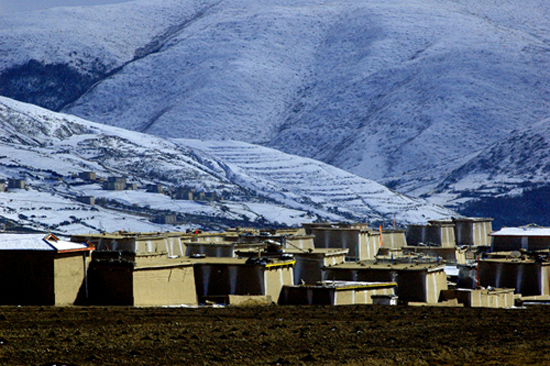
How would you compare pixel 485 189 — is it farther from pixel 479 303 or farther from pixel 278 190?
pixel 479 303

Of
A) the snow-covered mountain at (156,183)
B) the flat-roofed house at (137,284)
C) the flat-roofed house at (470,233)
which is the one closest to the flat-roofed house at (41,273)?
the flat-roofed house at (137,284)

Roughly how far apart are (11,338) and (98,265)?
50.4 ft

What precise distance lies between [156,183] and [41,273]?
11443 cm

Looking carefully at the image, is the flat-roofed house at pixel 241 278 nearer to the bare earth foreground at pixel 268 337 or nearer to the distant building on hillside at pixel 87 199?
the bare earth foreground at pixel 268 337

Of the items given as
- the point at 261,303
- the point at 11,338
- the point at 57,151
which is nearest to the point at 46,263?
the point at 261,303

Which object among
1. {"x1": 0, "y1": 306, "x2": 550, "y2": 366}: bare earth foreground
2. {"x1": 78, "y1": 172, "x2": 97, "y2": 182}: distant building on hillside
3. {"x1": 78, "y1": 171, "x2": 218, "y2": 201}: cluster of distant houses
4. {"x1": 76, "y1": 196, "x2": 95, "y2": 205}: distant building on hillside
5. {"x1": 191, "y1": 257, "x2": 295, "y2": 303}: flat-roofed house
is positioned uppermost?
{"x1": 78, "y1": 172, "x2": 97, "y2": 182}: distant building on hillside

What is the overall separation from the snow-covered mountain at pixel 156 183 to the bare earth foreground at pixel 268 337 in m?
84.7

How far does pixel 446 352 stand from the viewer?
23156 mm

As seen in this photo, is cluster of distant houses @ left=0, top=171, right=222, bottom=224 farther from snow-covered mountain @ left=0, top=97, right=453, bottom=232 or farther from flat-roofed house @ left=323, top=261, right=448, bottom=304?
flat-roofed house @ left=323, top=261, right=448, bottom=304

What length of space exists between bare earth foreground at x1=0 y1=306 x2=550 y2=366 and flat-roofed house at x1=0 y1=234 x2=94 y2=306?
443cm

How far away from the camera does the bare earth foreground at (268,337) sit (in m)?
21.7

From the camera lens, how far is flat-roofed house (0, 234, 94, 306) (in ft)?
122

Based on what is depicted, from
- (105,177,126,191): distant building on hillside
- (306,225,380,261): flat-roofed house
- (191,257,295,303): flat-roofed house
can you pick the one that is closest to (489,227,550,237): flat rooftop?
(306,225,380,261): flat-roofed house

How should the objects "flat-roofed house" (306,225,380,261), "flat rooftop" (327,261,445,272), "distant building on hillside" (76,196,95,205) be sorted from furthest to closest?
"distant building on hillside" (76,196,95,205) < "flat-roofed house" (306,225,380,261) < "flat rooftop" (327,261,445,272)
